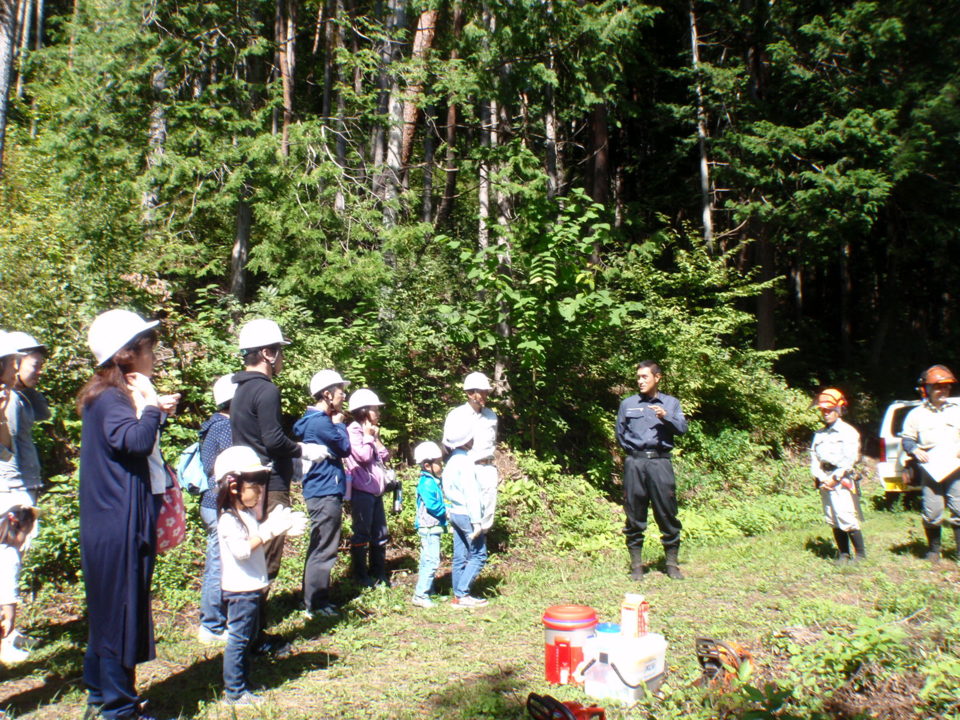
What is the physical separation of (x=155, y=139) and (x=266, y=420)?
8.88 m

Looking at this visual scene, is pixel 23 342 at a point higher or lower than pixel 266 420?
higher

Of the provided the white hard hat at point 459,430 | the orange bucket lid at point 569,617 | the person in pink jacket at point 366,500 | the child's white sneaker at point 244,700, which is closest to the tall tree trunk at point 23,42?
the person in pink jacket at point 366,500

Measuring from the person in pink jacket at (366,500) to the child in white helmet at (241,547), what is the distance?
8.24 ft

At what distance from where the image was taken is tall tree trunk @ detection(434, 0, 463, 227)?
13977 millimetres

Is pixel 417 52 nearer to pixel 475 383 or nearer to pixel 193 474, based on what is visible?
pixel 475 383

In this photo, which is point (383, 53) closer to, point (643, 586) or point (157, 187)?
point (157, 187)

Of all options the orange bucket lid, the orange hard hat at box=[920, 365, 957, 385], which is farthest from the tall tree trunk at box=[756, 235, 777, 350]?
the orange bucket lid

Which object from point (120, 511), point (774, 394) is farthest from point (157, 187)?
point (774, 394)

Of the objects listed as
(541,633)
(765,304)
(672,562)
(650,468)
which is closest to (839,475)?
(672,562)

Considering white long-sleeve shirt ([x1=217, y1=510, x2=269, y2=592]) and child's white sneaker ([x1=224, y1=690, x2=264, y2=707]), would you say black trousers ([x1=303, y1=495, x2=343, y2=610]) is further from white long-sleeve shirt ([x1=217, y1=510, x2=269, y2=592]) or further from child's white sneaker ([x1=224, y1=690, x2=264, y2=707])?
child's white sneaker ([x1=224, y1=690, x2=264, y2=707])

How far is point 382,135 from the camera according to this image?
14930 mm

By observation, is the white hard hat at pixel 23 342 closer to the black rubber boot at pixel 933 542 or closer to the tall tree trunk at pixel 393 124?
the tall tree trunk at pixel 393 124

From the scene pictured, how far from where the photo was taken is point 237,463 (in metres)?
4.47

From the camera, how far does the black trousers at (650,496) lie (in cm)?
732
